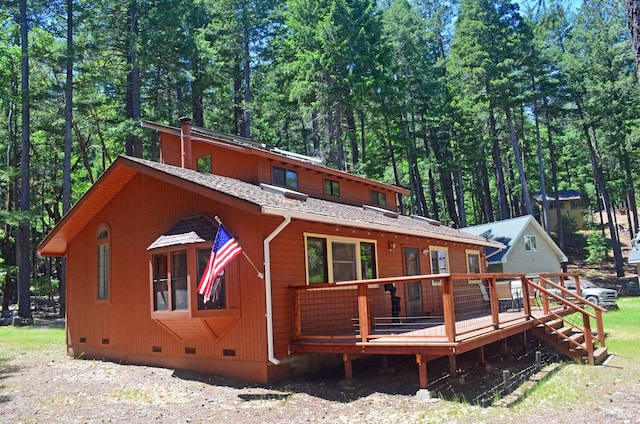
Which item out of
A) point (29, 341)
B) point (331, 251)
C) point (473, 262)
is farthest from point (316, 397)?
point (29, 341)

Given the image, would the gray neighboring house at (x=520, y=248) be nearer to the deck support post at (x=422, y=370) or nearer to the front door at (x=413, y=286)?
the front door at (x=413, y=286)

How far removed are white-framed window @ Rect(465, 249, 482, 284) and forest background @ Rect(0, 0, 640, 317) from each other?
9.05m

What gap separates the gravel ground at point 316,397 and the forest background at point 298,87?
1455 cm

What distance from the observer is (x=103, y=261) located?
12.7 meters

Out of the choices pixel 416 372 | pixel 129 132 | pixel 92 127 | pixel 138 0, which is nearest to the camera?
pixel 416 372

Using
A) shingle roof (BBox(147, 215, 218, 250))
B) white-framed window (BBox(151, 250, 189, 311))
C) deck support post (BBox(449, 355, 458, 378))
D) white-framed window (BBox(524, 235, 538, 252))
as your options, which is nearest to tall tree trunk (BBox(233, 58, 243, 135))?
white-framed window (BBox(524, 235, 538, 252))

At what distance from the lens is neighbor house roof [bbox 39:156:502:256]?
29.7 ft

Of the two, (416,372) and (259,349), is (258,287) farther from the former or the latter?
(416,372)

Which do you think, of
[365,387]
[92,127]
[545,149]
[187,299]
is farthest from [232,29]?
[545,149]

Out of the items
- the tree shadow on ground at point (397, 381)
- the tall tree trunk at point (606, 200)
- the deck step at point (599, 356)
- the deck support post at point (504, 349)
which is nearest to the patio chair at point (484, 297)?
the deck support post at point (504, 349)

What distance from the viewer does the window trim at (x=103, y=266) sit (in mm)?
12445

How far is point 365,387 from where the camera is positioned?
343 inches

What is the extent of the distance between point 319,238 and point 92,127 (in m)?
20.7

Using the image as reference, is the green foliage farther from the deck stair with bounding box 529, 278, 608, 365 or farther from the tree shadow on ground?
the tree shadow on ground
